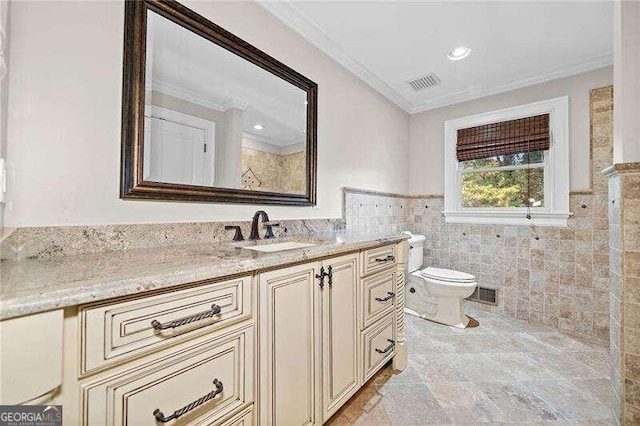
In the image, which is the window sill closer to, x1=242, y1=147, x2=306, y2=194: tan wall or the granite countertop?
x1=242, y1=147, x2=306, y2=194: tan wall

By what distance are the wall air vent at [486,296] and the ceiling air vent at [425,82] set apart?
219 centimetres

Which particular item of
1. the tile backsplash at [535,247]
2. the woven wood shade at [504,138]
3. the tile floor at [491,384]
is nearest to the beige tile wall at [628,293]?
the tile floor at [491,384]

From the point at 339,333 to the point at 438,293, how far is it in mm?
1569

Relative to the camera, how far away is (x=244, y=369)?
0.91 metres

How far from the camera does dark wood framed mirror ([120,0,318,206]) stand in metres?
1.16

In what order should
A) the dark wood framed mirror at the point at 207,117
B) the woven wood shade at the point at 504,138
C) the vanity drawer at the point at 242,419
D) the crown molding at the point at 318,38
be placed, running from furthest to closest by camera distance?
the woven wood shade at the point at 504,138
the crown molding at the point at 318,38
the dark wood framed mirror at the point at 207,117
the vanity drawer at the point at 242,419

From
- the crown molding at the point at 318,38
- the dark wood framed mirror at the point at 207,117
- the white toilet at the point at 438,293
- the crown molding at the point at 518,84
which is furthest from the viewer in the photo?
the white toilet at the point at 438,293

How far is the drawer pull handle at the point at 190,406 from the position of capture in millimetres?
709

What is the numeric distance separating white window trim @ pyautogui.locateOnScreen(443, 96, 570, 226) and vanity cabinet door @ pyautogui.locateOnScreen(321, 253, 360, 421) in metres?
2.13

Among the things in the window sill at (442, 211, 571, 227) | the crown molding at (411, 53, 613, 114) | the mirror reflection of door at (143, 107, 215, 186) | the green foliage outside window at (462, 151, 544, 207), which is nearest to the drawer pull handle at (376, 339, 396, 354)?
the mirror reflection of door at (143, 107, 215, 186)

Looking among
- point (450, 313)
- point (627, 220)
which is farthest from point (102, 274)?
point (450, 313)

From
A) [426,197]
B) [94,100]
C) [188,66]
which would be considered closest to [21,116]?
[94,100]

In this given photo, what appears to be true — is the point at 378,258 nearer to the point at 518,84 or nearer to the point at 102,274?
the point at 102,274

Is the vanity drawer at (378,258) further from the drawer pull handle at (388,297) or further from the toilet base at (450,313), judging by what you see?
the toilet base at (450,313)
